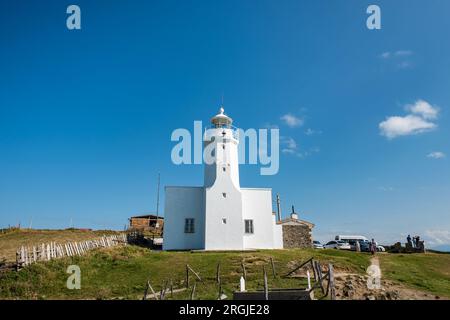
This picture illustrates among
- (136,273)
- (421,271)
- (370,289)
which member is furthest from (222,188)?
(421,271)

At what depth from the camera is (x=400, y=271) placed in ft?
74.3

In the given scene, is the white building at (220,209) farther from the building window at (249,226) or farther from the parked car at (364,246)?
the parked car at (364,246)

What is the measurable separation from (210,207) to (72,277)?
12451 mm

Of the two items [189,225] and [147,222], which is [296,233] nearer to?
[189,225]

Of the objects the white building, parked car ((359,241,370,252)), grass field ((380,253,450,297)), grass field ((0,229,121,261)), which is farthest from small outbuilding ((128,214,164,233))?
grass field ((380,253,450,297))

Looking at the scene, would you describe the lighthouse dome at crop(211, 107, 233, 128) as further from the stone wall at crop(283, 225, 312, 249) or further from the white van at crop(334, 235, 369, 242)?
the white van at crop(334, 235, 369, 242)

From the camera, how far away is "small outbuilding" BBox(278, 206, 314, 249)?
33.9 meters

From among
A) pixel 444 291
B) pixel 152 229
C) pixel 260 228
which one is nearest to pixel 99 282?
pixel 260 228

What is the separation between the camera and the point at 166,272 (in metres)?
20.1

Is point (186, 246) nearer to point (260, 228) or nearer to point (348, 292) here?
point (260, 228)

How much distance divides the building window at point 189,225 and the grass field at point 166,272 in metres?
4.46

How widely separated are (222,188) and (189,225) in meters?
4.68
